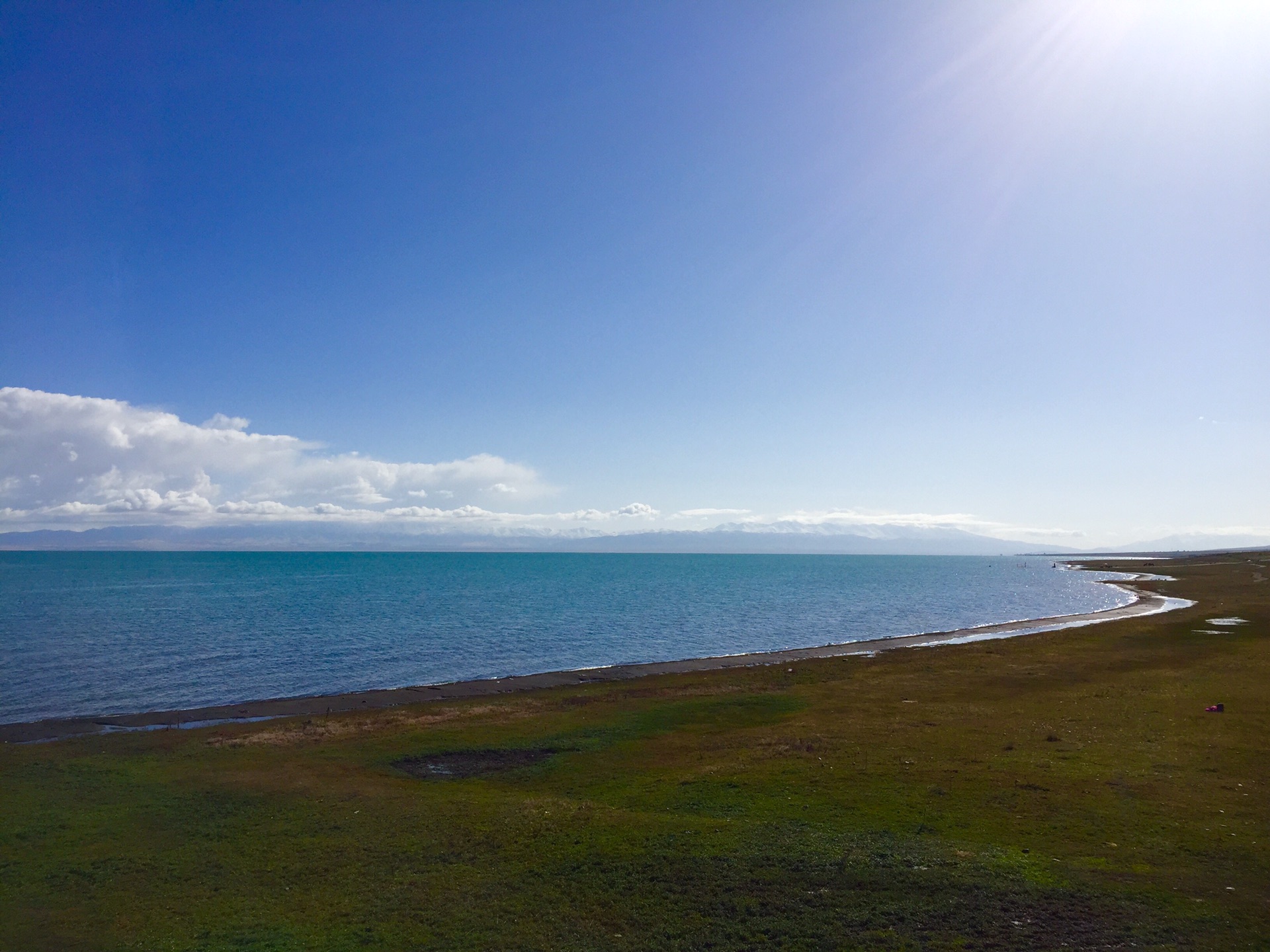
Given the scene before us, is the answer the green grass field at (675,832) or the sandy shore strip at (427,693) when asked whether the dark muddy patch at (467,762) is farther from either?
the sandy shore strip at (427,693)

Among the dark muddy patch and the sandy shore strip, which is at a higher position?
the dark muddy patch

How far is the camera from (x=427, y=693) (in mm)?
48938

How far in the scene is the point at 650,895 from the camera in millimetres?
16906

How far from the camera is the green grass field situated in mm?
15594

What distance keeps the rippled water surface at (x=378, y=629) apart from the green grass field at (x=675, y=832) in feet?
58.9

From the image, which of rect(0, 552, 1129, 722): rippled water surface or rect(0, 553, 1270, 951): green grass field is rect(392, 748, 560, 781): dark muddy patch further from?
rect(0, 552, 1129, 722): rippled water surface

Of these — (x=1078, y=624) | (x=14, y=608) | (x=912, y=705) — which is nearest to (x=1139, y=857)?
(x=912, y=705)

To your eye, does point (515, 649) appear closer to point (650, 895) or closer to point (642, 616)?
point (642, 616)

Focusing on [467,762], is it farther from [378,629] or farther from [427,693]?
[378,629]

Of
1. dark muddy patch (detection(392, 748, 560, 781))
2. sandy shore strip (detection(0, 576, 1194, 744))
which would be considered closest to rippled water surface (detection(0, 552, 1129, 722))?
sandy shore strip (detection(0, 576, 1194, 744))

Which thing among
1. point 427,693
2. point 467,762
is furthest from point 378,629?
point 467,762

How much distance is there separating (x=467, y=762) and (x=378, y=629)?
191 ft

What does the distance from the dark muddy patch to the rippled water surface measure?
22620 mm

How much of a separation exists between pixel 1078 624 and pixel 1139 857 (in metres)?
71.9
